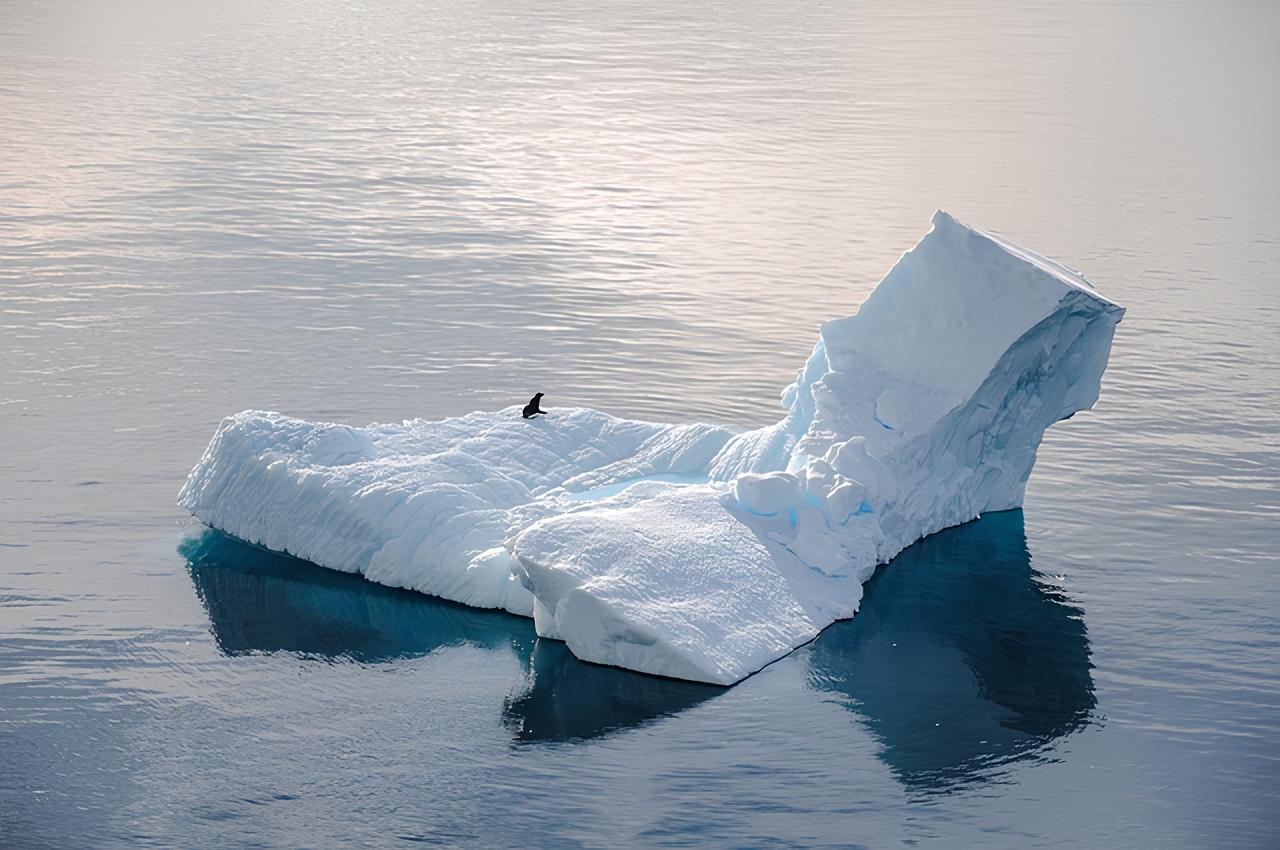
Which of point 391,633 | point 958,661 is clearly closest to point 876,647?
point 958,661

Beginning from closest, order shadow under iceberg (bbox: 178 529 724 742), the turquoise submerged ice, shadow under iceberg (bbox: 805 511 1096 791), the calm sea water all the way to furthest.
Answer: the calm sea water → shadow under iceberg (bbox: 805 511 1096 791) → shadow under iceberg (bbox: 178 529 724 742) → the turquoise submerged ice

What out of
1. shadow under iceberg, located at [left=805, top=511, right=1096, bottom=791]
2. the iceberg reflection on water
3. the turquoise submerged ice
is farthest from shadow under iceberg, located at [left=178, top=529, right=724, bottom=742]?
shadow under iceberg, located at [left=805, top=511, right=1096, bottom=791]

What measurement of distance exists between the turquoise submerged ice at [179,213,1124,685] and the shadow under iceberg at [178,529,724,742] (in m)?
0.18

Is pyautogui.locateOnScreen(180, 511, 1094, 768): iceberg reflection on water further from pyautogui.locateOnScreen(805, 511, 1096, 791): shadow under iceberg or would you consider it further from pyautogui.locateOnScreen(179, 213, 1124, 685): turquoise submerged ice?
pyautogui.locateOnScreen(179, 213, 1124, 685): turquoise submerged ice

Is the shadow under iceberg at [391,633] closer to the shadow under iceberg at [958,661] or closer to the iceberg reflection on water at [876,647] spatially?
the iceberg reflection on water at [876,647]

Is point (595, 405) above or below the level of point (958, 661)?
above

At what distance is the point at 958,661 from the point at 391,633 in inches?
209

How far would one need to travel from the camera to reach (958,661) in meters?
15.1

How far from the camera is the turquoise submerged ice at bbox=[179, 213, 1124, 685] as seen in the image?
1459 centimetres

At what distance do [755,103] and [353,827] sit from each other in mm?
42335

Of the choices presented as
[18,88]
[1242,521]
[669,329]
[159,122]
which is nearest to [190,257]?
[669,329]

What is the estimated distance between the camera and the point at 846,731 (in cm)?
1348

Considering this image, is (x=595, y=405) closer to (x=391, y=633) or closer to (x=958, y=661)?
(x=391, y=633)

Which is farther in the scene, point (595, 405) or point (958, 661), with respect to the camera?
point (595, 405)
